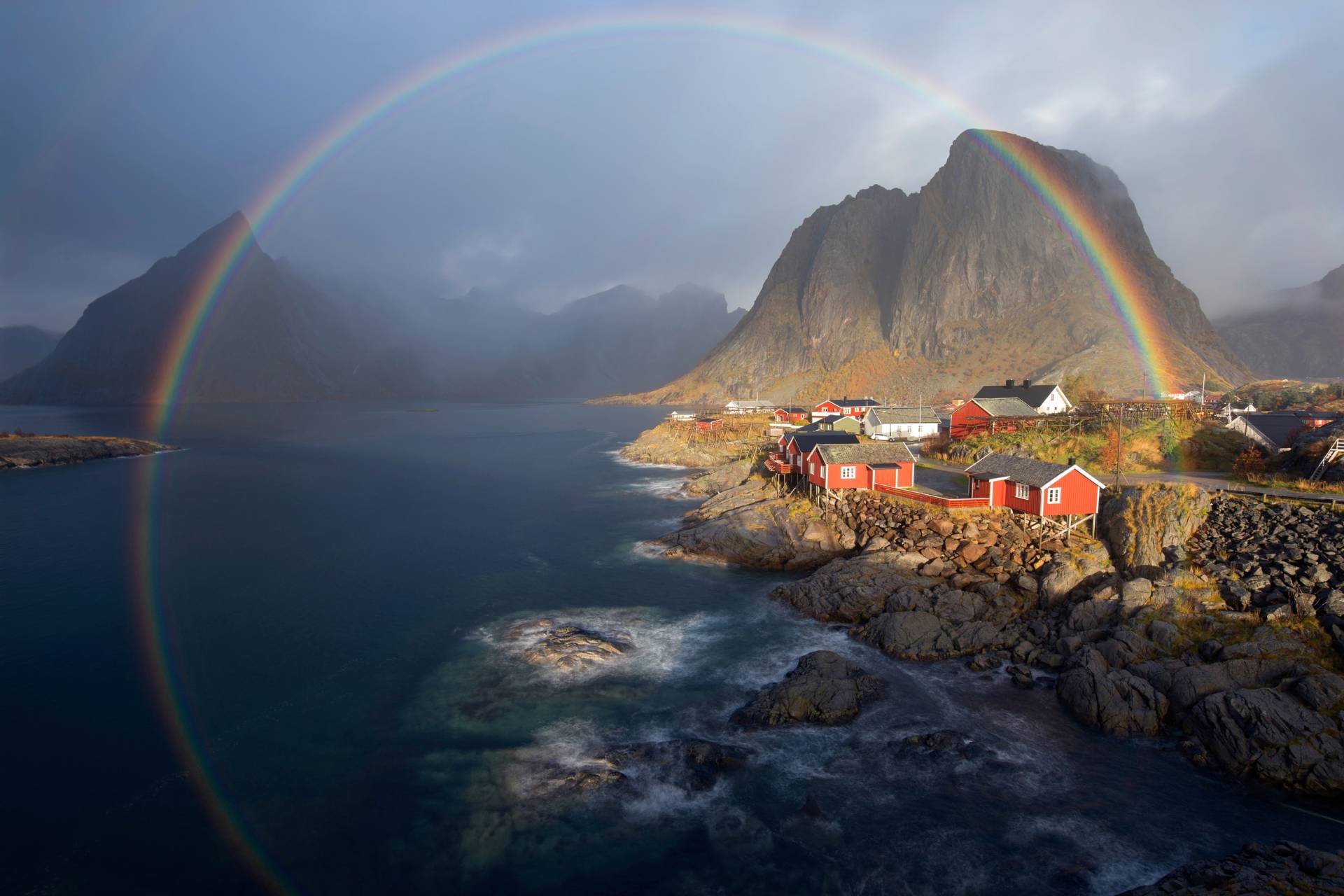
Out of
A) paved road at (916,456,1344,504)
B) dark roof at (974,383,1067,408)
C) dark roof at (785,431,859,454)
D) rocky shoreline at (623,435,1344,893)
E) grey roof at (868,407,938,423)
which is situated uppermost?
dark roof at (974,383,1067,408)

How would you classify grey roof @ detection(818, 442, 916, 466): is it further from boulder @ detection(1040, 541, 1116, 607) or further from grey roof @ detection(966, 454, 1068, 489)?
boulder @ detection(1040, 541, 1116, 607)

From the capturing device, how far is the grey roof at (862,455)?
45.2 metres

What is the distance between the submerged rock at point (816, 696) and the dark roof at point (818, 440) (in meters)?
23.8

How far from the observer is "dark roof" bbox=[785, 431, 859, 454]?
160ft

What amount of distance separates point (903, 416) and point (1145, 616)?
2191 inches

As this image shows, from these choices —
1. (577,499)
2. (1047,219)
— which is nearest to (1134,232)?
(1047,219)

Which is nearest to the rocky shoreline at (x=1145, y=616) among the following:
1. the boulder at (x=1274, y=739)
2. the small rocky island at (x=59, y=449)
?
the boulder at (x=1274, y=739)

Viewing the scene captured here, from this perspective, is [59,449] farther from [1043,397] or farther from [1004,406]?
[1043,397]

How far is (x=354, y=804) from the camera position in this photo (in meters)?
19.3

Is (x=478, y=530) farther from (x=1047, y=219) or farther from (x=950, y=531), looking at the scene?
(x=1047, y=219)

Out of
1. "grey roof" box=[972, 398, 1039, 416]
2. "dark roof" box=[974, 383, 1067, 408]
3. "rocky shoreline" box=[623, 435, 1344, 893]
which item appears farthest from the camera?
"dark roof" box=[974, 383, 1067, 408]

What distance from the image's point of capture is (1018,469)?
1467 inches

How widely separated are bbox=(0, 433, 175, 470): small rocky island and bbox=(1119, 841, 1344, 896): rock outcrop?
125 metres

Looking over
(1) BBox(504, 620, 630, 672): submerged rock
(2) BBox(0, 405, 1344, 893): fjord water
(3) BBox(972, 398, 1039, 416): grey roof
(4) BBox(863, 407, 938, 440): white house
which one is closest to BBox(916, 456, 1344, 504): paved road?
(3) BBox(972, 398, 1039, 416): grey roof
